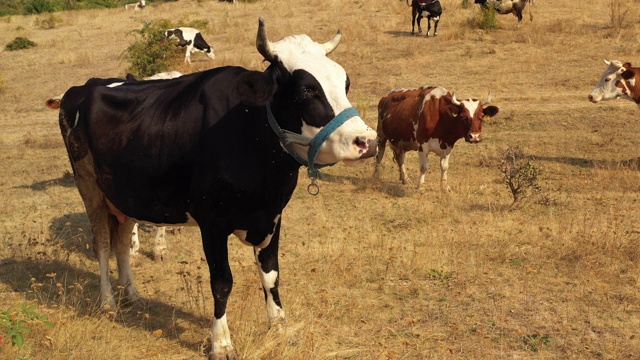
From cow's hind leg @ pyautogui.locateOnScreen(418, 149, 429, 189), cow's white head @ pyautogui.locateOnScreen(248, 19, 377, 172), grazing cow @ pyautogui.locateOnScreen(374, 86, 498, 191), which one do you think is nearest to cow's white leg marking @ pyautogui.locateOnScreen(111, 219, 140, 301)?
cow's white head @ pyautogui.locateOnScreen(248, 19, 377, 172)

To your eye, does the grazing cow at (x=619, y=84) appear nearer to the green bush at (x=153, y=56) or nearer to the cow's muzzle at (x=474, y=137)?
the cow's muzzle at (x=474, y=137)

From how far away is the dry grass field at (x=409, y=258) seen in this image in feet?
18.6

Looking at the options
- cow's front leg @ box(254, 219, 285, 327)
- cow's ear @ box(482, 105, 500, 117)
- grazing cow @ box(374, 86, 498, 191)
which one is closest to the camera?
cow's front leg @ box(254, 219, 285, 327)

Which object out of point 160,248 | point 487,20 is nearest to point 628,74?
point 160,248

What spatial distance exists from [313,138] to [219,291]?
1.46m

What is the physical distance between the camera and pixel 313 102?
4.58 meters

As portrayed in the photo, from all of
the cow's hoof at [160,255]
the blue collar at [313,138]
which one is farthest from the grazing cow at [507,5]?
the blue collar at [313,138]

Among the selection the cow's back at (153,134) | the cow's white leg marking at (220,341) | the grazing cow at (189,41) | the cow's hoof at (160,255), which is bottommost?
the grazing cow at (189,41)

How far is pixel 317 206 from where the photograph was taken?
10.5m

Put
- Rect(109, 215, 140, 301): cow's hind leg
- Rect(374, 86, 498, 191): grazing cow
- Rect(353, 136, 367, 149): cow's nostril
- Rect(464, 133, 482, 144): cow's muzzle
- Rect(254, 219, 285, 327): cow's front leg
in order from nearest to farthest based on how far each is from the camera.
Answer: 1. Rect(353, 136, 367, 149): cow's nostril
2. Rect(254, 219, 285, 327): cow's front leg
3. Rect(109, 215, 140, 301): cow's hind leg
4. Rect(464, 133, 482, 144): cow's muzzle
5. Rect(374, 86, 498, 191): grazing cow

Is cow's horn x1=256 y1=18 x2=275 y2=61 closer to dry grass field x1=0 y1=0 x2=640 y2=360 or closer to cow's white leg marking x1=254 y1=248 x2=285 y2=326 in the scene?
cow's white leg marking x1=254 y1=248 x2=285 y2=326

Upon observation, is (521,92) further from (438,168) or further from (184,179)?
(184,179)

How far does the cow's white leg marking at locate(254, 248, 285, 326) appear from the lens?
552cm

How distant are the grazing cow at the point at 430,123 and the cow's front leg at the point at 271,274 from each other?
20.3 feet
